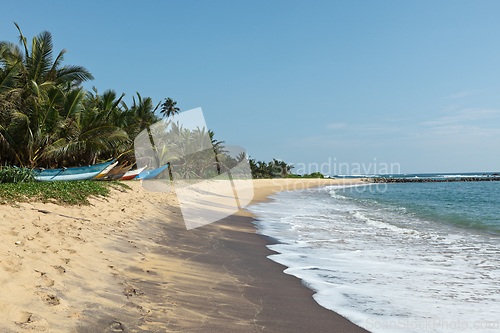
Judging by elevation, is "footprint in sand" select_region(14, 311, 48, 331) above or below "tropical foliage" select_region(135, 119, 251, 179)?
below

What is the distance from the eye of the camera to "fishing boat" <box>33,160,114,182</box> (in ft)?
47.7

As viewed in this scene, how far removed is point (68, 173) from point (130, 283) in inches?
570

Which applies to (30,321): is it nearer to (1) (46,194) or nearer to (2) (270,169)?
(1) (46,194)

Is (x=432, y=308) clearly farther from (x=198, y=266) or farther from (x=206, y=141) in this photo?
(x=206, y=141)

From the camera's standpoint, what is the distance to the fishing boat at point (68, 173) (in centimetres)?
1455

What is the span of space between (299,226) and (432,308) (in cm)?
665

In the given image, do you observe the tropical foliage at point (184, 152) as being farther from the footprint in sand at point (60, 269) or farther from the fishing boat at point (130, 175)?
the footprint in sand at point (60, 269)

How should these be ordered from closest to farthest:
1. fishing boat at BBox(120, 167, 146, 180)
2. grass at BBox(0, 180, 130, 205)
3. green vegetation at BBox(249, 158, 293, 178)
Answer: grass at BBox(0, 180, 130, 205) < fishing boat at BBox(120, 167, 146, 180) < green vegetation at BBox(249, 158, 293, 178)

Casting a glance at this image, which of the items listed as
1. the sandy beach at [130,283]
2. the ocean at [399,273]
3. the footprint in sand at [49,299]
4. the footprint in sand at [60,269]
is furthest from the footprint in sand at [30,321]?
the ocean at [399,273]

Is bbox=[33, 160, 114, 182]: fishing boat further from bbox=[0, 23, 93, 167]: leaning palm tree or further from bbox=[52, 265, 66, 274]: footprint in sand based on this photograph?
bbox=[52, 265, 66, 274]: footprint in sand

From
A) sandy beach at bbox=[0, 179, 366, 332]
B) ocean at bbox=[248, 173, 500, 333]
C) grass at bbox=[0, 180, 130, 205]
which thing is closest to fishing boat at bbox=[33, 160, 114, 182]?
grass at bbox=[0, 180, 130, 205]

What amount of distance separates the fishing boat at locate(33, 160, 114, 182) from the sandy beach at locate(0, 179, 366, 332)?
9674 millimetres

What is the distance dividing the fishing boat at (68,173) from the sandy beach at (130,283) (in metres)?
9.67

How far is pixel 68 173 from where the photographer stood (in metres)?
A: 15.8
